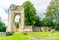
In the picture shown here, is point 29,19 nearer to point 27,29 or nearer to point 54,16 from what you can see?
point 54,16

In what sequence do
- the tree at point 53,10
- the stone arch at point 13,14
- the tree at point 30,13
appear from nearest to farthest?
the stone arch at point 13,14 < the tree at point 53,10 < the tree at point 30,13

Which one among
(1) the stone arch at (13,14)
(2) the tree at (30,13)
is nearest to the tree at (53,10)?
(2) the tree at (30,13)

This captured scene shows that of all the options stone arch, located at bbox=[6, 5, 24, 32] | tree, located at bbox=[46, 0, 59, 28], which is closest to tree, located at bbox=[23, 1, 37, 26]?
tree, located at bbox=[46, 0, 59, 28]

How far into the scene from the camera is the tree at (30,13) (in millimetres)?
60844

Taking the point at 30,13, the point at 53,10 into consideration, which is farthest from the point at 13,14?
the point at 53,10

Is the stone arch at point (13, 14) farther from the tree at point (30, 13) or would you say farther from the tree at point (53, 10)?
the tree at point (53, 10)

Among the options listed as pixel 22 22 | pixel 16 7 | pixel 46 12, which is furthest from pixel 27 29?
pixel 46 12

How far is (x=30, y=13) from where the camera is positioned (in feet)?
201

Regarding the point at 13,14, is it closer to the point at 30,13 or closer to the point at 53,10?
the point at 30,13

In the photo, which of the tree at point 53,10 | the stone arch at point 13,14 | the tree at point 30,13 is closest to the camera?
the stone arch at point 13,14

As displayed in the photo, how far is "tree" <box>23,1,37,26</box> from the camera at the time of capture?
200 feet

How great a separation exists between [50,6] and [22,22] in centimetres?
1444

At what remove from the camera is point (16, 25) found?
51.1 metres

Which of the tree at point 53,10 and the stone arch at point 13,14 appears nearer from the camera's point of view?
the stone arch at point 13,14
